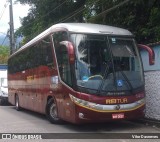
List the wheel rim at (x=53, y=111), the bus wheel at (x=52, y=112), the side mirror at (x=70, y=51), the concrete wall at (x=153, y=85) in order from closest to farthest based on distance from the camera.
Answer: the side mirror at (x=70, y=51) → the concrete wall at (x=153, y=85) → the bus wheel at (x=52, y=112) → the wheel rim at (x=53, y=111)

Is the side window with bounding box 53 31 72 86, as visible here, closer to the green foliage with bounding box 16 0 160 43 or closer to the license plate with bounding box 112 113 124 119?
the license plate with bounding box 112 113 124 119

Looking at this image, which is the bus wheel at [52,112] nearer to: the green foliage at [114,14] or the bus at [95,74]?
the bus at [95,74]

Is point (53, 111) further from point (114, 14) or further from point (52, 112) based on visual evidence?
point (114, 14)

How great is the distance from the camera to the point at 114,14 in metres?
18.9

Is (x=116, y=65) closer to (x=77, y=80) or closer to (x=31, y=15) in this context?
(x=77, y=80)

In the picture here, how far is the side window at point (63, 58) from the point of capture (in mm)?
11269

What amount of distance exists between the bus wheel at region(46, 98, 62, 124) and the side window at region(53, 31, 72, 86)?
167 centimetres

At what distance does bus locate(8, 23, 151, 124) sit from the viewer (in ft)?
35.0

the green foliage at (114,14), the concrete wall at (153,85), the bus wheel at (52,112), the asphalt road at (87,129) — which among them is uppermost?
the green foliage at (114,14)

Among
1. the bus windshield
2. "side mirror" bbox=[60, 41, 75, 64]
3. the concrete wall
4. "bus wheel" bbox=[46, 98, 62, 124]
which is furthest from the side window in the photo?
the concrete wall

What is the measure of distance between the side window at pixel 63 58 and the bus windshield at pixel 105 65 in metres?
0.45

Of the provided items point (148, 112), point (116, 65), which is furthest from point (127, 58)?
point (148, 112)

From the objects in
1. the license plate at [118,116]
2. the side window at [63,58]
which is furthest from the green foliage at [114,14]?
the license plate at [118,116]

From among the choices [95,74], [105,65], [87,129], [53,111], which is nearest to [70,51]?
[95,74]
